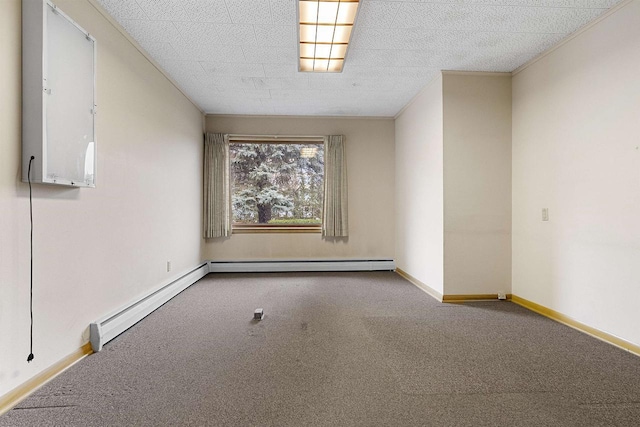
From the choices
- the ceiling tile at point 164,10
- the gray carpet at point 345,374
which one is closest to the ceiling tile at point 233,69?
the ceiling tile at point 164,10

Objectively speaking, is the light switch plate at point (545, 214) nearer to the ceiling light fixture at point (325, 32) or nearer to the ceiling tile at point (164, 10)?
the ceiling light fixture at point (325, 32)

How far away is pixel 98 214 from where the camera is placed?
241 centimetres

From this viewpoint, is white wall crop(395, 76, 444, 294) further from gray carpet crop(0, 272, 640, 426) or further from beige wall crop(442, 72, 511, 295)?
gray carpet crop(0, 272, 640, 426)

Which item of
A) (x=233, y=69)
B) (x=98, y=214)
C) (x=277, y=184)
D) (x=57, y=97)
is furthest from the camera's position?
(x=277, y=184)

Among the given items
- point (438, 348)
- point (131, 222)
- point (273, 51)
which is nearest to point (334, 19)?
point (273, 51)

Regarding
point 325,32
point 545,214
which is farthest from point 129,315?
point 545,214

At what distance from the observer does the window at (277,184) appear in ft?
17.8

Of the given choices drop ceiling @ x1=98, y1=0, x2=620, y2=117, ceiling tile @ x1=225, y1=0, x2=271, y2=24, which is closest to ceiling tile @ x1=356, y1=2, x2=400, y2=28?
drop ceiling @ x1=98, y1=0, x2=620, y2=117

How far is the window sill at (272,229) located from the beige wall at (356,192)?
0.07 m

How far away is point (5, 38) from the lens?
5.47 feet

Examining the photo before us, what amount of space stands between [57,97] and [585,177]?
12.9 feet

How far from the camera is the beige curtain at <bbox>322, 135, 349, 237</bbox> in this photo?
17.4 feet

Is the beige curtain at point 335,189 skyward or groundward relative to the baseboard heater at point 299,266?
skyward

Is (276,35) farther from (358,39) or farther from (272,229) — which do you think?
(272,229)
